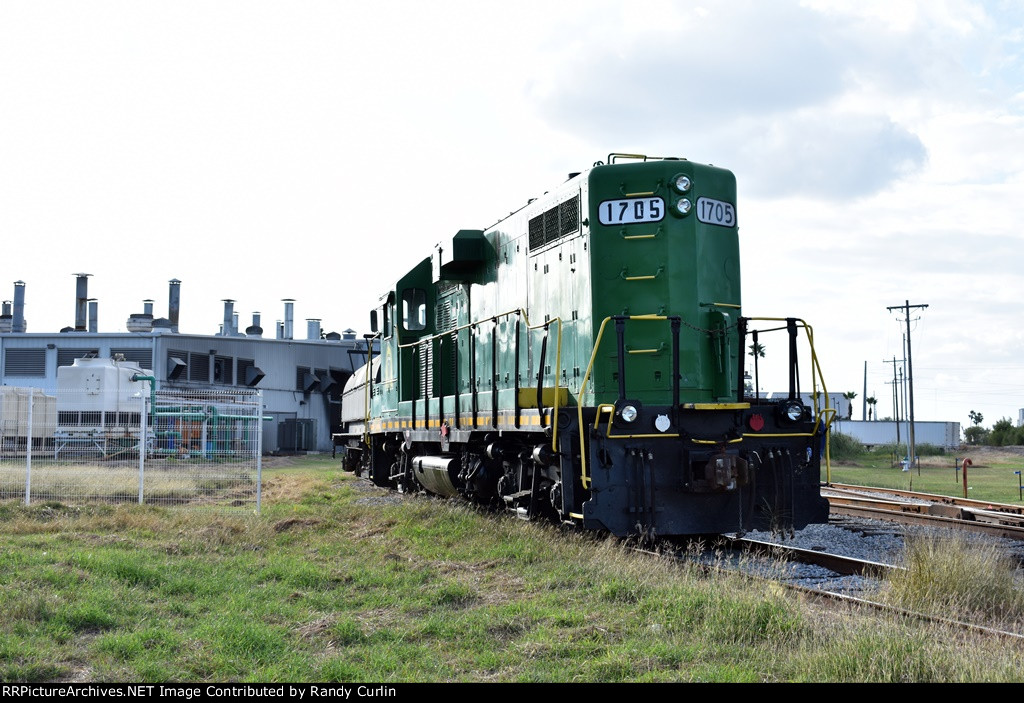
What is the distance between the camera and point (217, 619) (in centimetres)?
645

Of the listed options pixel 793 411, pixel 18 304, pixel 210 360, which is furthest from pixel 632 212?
pixel 18 304

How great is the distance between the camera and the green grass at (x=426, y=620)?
5.09m

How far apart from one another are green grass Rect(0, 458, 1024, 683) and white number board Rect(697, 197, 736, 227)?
145 inches

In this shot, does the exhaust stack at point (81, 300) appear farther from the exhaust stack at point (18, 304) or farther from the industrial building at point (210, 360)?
the exhaust stack at point (18, 304)

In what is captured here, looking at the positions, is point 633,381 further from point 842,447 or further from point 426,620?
point 842,447

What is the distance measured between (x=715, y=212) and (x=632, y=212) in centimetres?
98

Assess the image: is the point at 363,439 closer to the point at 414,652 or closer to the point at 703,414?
the point at 703,414

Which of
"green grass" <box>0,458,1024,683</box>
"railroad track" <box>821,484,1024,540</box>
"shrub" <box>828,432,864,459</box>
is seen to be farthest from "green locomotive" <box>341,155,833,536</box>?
"shrub" <box>828,432,864,459</box>

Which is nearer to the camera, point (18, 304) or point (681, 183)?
point (681, 183)

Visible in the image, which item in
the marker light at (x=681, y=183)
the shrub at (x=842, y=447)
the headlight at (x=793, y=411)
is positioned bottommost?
the shrub at (x=842, y=447)

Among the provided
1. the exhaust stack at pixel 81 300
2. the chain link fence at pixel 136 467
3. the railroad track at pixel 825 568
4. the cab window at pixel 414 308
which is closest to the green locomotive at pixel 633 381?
the railroad track at pixel 825 568

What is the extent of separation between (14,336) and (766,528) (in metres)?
42.4

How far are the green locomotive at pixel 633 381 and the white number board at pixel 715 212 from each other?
2 cm

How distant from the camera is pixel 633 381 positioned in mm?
9828
